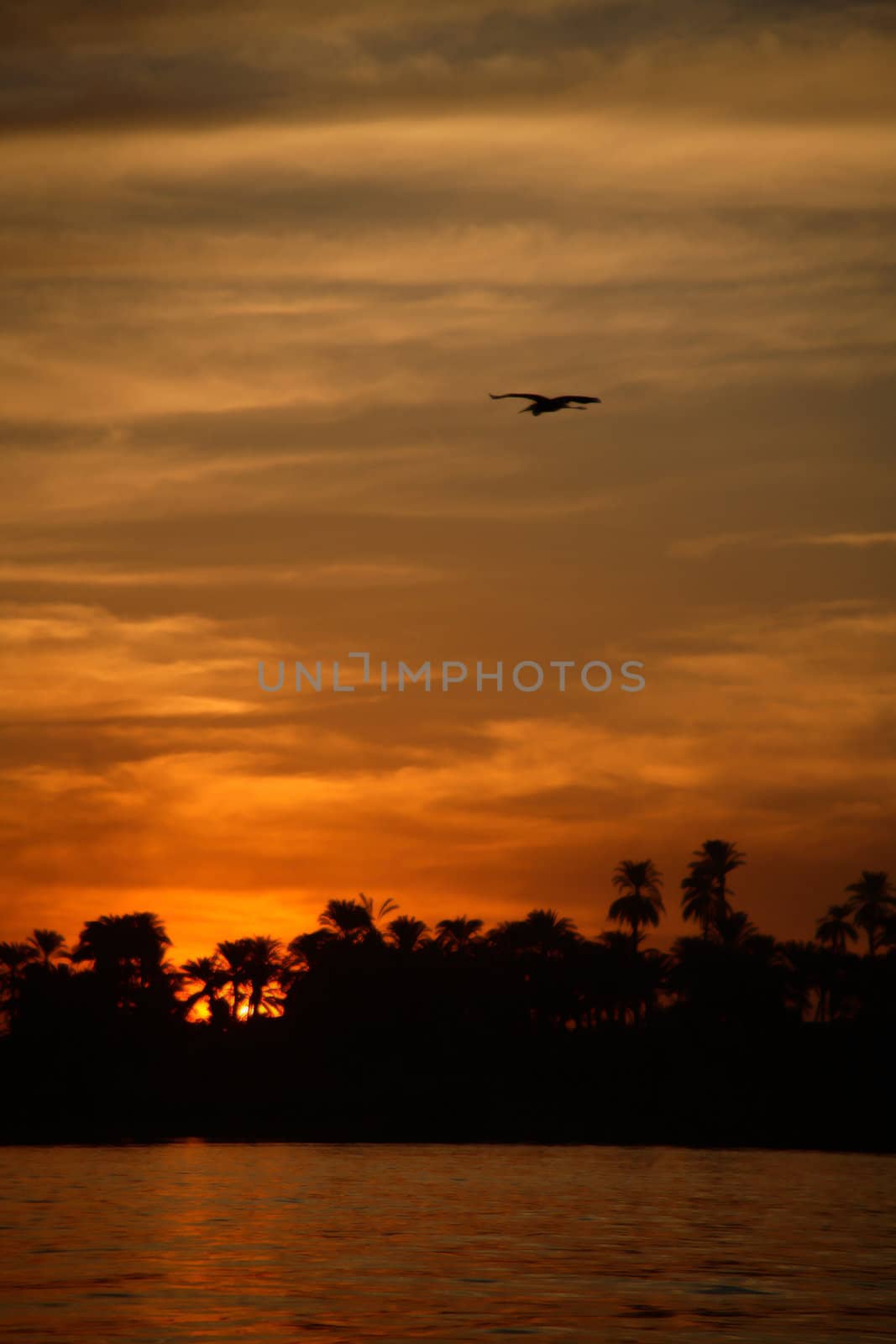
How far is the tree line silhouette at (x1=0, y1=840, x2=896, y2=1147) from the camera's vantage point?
102125mm

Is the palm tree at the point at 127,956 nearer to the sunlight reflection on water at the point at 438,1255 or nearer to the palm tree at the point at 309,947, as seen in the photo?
the palm tree at the point at 309,947

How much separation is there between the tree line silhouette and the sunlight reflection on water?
126ft

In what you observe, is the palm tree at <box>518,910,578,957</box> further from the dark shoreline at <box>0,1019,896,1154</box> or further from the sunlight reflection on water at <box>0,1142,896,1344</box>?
the sunlight reflection on water at <box>0,1142,896,1344</box>

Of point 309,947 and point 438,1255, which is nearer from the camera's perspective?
point 438,1255

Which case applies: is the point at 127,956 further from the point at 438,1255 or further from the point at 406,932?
the point at 438,1255

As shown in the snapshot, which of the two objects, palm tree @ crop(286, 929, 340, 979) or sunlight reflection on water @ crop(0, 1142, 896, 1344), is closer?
sunlight reflection on water @ crop(0, 1142, 896, 1344)

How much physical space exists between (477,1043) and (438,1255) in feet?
245

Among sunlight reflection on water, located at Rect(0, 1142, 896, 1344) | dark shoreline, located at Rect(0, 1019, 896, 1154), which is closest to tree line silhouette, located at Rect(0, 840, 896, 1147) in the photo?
dark shoreline, located at Rect(0, 1019, 896, 1154)

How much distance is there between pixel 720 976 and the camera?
10519cm

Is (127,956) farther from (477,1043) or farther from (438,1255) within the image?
(438,1255)

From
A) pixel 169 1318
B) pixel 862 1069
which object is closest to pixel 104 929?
pixel 862 1069

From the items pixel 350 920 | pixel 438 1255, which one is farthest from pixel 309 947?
pixel 438 1255

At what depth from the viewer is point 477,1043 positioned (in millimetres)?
107750

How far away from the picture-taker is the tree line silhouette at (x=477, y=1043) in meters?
102
